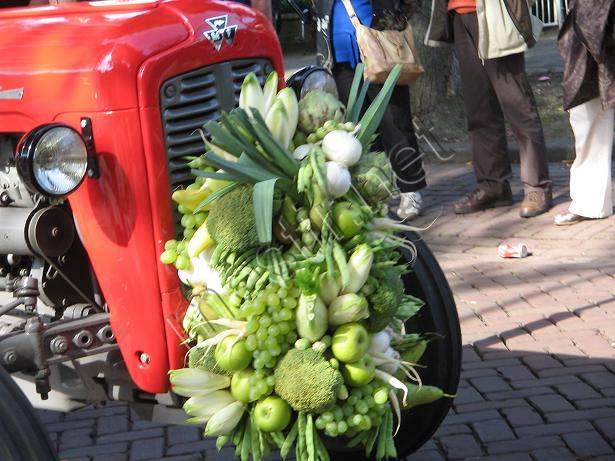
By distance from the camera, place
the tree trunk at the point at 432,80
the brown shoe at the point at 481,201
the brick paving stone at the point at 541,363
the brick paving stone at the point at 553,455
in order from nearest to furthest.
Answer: the brick paving stone at the point at 553,455, the brick paving stone at the point at 541,363, the brown shoe at the point at 481,201, the tree trunk at the point at 432,80

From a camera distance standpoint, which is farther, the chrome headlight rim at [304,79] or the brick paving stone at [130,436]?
the brick paving stone at [130,436]

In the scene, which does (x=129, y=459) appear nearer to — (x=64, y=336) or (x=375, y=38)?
(x=64, y=336)

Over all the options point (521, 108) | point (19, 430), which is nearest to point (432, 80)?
point (521, 108)

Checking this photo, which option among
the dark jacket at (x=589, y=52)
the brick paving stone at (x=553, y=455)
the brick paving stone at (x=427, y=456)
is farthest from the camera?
the dark jacket at (x=589, y=52)

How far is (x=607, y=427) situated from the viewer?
4.10 m

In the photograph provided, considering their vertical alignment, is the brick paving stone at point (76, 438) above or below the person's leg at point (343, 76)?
below

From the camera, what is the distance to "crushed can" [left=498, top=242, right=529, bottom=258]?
668 cm

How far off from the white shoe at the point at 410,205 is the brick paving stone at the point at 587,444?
3.46 meters

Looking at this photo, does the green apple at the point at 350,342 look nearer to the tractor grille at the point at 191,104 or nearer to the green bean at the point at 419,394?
the green bean at the point at 419,394

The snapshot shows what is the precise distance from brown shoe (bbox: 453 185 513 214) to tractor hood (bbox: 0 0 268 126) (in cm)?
460

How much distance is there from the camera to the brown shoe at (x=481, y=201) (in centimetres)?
777

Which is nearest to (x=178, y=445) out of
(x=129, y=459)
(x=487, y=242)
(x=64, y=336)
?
(x=129, y=459)

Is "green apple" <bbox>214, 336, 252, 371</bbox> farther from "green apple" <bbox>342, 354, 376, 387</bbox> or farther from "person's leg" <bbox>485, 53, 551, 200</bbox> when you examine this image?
"person's leg" <bbox>485, 53, 551, 200</bbox>

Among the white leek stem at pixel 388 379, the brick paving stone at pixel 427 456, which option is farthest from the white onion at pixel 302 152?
the brick paving stone at pixel 427 456
